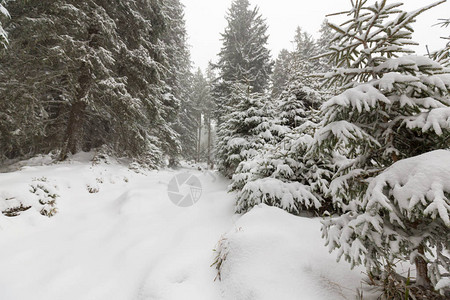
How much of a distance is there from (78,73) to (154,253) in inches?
300

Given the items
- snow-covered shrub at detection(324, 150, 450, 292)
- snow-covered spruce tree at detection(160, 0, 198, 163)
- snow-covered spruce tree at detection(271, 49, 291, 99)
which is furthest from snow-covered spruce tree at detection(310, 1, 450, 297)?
snow-covered spruce tree at detection(271, 49, 291, 99)

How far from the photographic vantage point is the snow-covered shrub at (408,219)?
1549 mm

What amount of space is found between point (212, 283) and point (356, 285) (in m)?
1.80

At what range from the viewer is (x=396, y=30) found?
6.96ft

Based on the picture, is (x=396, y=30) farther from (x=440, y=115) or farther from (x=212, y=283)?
(x=212, y=283)

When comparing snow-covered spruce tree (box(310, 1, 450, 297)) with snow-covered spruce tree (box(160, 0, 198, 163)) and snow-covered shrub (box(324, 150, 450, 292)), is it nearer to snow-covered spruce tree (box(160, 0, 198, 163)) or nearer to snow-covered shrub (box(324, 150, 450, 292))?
snow-covered shrub (box(324, 150, 450, 292))

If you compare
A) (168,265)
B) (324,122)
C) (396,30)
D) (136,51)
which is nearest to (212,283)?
(168,265)

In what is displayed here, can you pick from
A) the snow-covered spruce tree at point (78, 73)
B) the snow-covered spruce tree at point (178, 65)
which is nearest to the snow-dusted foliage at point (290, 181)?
the snow-covered spruce tree at point (78, 73)

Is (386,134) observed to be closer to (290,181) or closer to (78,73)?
(290,181)

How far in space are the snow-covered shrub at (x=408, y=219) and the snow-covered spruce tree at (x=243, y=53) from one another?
582 inches

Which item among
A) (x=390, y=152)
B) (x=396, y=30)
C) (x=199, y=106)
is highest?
(x=199, y=106)

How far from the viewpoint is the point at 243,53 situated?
1734 cm

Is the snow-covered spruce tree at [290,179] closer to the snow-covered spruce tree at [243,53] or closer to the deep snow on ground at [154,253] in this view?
the deep snow on ground at [154,253]

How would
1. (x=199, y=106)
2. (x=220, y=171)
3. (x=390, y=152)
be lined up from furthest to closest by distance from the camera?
(x=199, y=106) < (x=220, y=171) < (x=390, y=152)
